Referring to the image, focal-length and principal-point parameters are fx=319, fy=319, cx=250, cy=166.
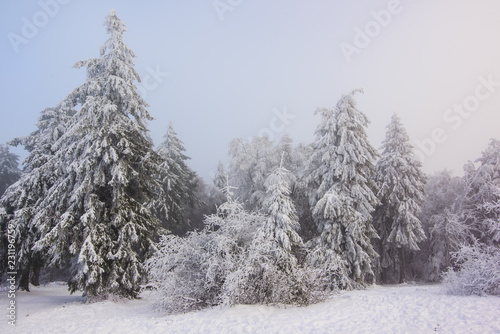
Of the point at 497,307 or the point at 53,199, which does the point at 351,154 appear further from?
the point at 53,199

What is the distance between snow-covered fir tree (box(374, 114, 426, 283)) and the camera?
79.9 feet

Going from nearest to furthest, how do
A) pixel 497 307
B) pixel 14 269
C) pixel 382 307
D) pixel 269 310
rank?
pixel 497 307, pixel 382 307, pixel 269 310, pixel 14 269

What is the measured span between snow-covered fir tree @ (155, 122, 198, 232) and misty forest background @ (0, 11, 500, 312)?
26.4 inches

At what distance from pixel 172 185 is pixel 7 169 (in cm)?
2453

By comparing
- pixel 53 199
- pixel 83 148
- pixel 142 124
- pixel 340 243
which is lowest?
pixel 340 243

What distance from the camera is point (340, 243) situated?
18828mm

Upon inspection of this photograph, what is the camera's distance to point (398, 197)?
996 inches

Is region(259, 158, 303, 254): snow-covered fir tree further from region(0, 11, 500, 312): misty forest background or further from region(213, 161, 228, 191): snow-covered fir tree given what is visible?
region(213, 161, 228, 191): snow-covered fir tree

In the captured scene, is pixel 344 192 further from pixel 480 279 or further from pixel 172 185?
pixel 172 185

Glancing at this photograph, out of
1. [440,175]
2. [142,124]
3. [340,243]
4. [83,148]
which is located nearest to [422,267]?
[440,175]

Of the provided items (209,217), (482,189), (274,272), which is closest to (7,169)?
(209,217)

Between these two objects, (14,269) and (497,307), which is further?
(14,269)

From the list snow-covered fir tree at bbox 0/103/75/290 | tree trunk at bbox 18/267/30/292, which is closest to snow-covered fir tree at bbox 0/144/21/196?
snow-covered fir tree at bbox 0/103/75/290

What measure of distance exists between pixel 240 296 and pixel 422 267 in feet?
75.9
